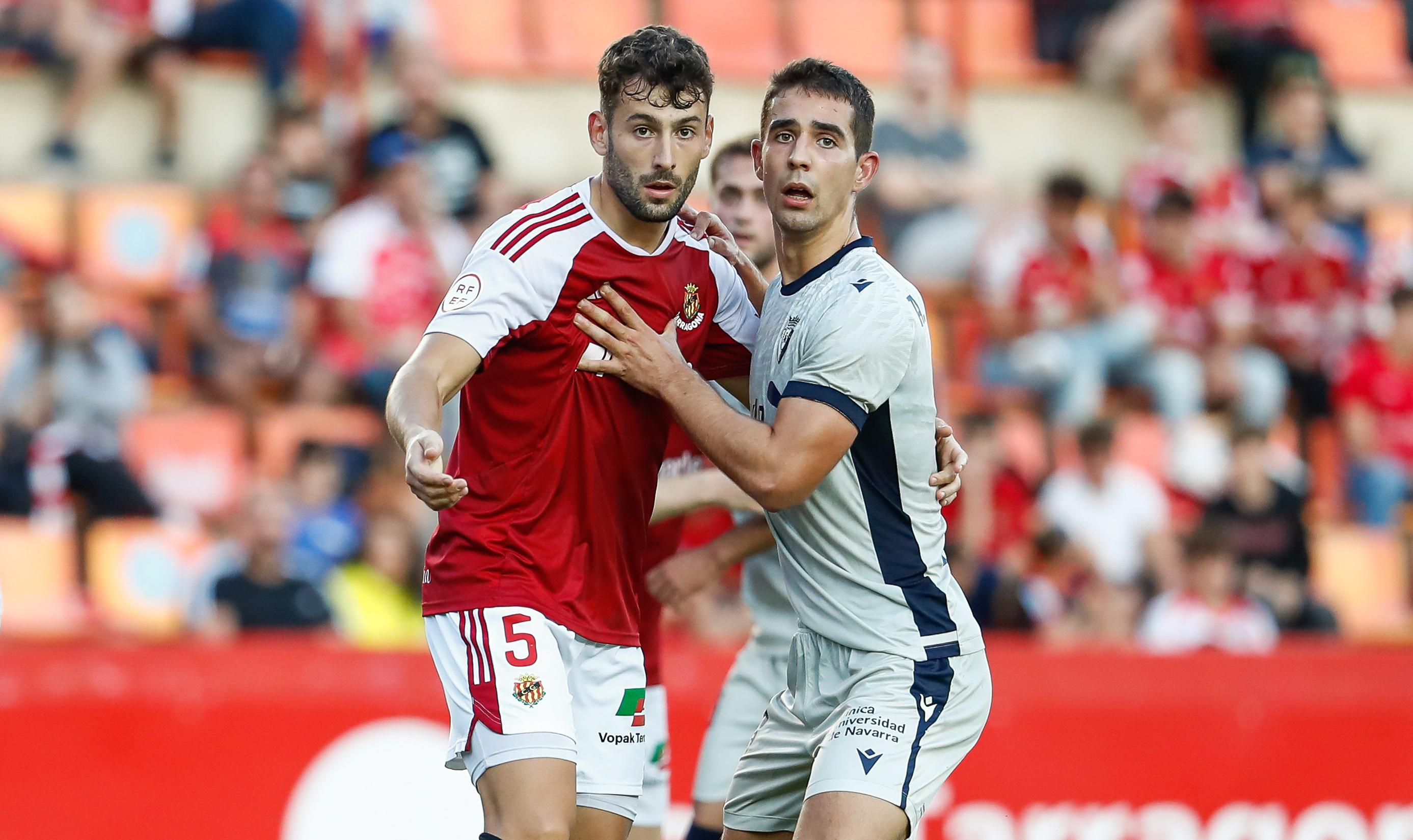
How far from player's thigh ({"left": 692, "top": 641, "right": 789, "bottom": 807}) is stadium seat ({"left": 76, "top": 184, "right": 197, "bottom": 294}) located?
6125 mm

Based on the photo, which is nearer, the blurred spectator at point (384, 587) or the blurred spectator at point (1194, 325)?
the blurred spectator at point (384, 587)

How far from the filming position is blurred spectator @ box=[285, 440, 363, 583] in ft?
30.3

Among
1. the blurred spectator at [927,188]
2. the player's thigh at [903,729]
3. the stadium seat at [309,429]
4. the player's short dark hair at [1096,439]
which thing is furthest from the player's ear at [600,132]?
the blurred spectator at [927,188]

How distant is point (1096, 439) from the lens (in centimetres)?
1079

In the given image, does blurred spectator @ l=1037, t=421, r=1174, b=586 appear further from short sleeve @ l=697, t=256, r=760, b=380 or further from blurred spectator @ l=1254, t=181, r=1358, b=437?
short sleeve @ l=697, t=256, r=760, b=380

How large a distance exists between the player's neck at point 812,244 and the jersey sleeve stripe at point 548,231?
56 cm

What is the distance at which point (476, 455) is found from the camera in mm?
4945

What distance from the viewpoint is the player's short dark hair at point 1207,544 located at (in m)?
9.94

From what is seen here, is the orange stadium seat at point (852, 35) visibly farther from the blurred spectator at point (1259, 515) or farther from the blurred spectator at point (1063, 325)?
the blurred spectator at point (1259, 515)

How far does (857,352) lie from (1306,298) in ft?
29.6

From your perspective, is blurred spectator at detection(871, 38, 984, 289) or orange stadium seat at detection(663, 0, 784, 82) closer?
blurred spectator at detection(871, 38, 984, 289)

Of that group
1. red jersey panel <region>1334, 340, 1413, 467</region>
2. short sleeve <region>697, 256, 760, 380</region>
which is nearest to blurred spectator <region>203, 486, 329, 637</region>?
short sleeve <region>697, 256, 760, 380</region>

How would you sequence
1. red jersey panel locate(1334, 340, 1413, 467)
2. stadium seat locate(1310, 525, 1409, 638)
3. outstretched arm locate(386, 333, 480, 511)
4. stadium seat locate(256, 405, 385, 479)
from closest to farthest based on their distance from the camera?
outstretched arm locate(386, 333, 480, 511)
stadium seat locate(256, 405, 385, 479)
stadium seat locate(1310, 525, 1409, 638)
red jersey panel locate(1334, 340, 1413, 467)

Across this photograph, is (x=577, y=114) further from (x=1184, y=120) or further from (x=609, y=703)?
(x=609, y=703)
